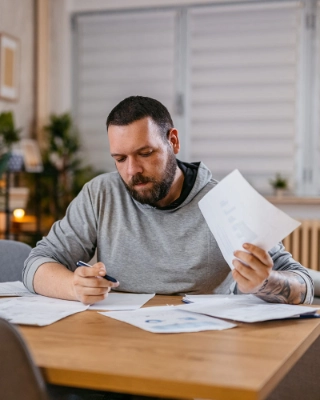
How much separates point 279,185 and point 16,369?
3.72 m

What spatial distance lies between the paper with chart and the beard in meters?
0.31

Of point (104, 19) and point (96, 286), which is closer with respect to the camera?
point (96, 286)

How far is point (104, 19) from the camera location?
494 cm

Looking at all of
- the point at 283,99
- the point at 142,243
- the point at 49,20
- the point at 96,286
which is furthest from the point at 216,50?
the point at 96,286

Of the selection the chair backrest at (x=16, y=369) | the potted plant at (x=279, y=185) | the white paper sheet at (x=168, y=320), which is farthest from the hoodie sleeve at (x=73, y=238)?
the potted plant at (x=279, y=185)

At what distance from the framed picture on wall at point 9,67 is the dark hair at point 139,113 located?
2.97m

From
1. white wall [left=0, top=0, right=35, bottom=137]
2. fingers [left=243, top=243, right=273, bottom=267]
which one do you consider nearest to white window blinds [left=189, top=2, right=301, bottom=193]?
white wall [left=0, top=0, right=35, bottom=137]

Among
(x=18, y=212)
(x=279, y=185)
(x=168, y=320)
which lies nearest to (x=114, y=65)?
(x=18, y=212)

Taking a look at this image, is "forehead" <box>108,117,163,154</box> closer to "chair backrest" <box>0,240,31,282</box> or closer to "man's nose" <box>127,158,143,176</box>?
"man's nose" <box>127,158,143,176</box>

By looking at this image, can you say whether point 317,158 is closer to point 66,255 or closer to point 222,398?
point 66,255

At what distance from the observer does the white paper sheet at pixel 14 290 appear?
1.58m

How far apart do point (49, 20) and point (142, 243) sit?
12.5 feet

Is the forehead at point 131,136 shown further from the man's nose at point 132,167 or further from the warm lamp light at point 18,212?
A: the warm lamp light at point 18,212

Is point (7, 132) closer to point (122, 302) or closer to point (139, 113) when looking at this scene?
point (139, 113)
